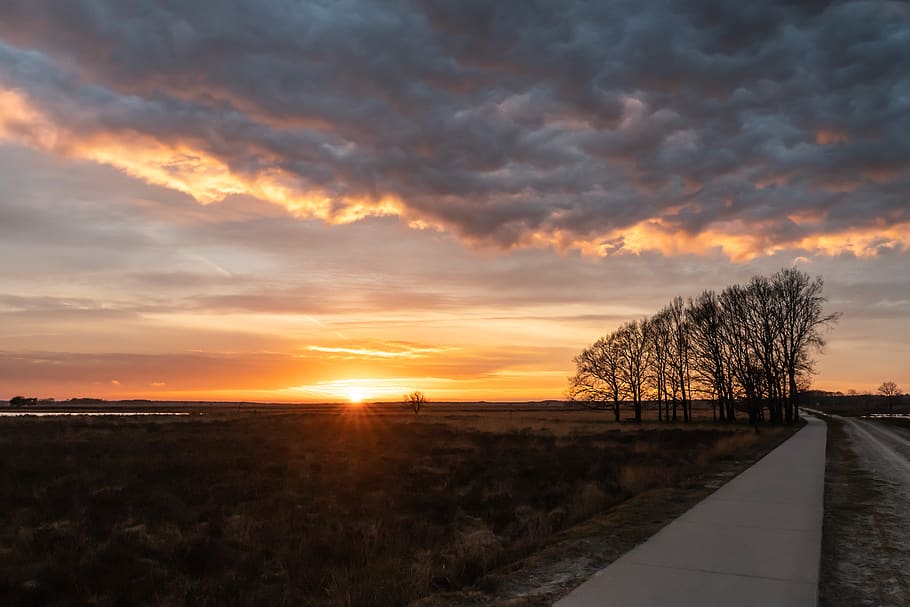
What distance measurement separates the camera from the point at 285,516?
1329 cm

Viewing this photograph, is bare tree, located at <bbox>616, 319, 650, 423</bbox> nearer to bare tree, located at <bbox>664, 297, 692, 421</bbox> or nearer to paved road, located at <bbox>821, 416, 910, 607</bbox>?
bare tree, located at <bbox>664, 297, 692, 421</bbox>

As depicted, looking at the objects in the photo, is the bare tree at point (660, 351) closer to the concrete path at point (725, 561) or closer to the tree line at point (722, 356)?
the tree line at point (722, 356)

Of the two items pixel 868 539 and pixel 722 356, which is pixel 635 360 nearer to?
pixel 722 356

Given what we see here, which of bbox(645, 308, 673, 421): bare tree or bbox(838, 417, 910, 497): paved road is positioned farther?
bbox(645, 308, 673, 421): bare tree

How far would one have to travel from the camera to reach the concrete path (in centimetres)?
571

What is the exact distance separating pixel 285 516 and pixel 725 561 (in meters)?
9.76

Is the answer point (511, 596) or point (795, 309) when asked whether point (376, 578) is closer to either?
point (511, 596)

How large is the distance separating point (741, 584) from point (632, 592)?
4.25 ft

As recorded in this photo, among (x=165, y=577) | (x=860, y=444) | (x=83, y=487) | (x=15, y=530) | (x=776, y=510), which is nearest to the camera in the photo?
(x=165, y=577)

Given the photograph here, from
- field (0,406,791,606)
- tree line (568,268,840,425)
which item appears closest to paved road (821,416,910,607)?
field (0,406,791,606)

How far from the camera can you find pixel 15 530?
11.8 metres

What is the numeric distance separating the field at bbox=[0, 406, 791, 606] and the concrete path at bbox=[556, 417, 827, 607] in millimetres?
1726

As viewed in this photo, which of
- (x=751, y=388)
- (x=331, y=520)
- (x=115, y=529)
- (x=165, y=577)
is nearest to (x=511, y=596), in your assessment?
(x=165, y=577)

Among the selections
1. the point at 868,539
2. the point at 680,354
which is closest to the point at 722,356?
the point at 680,354
